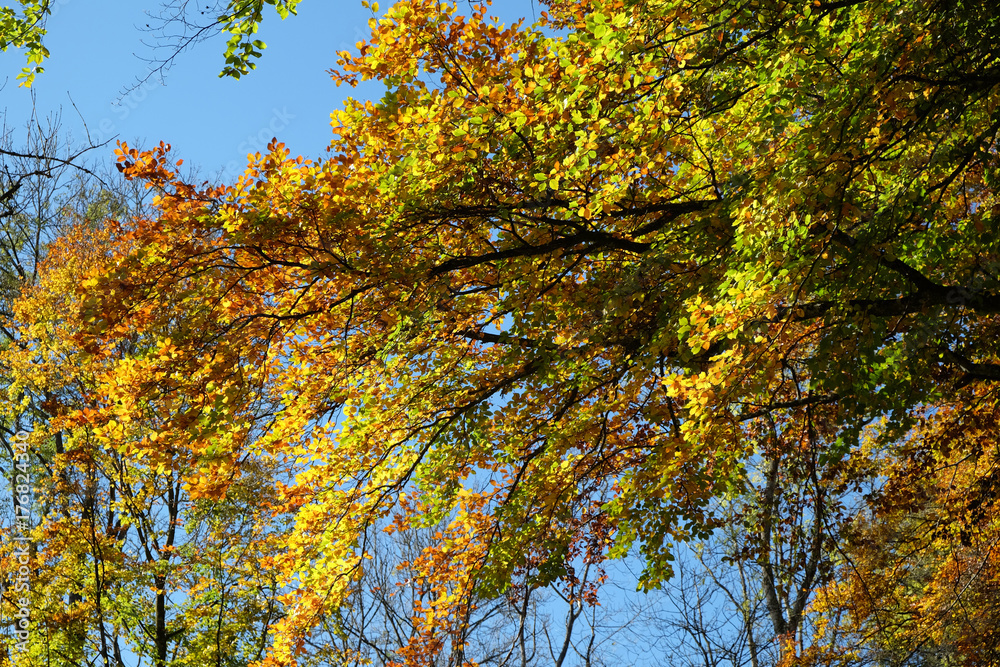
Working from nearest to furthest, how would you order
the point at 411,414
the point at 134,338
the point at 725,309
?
the point at 725,309, the point at 411,414, the point at 134,338

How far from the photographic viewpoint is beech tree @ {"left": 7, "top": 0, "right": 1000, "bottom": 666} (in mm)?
5164

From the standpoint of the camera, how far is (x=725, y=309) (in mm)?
4891

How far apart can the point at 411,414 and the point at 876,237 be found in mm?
4624

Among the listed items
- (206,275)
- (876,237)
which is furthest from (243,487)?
(876,237)

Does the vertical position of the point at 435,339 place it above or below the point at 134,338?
below

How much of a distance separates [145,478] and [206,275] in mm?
6277

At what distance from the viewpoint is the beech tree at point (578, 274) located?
203 inches

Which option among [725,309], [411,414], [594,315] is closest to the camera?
[725,309]

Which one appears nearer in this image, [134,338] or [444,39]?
[444,39]

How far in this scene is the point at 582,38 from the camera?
5469 mm

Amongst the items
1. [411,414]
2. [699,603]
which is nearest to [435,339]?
[411,414]

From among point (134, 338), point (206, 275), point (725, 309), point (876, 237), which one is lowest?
point (725, 309)

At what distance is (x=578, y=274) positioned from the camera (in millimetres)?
8102

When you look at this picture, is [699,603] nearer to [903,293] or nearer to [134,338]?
[903,293]
